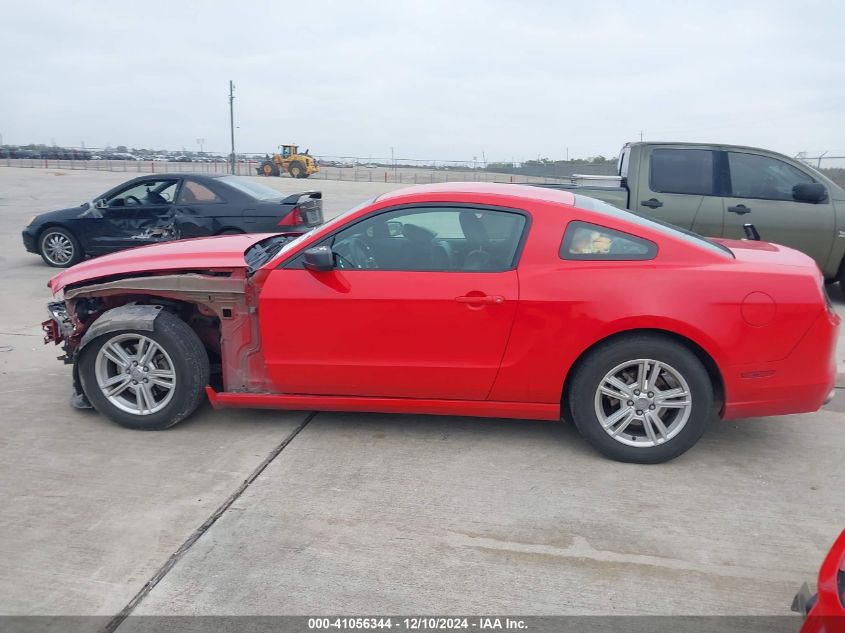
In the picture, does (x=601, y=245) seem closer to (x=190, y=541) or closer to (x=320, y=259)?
(x=320, y=259)

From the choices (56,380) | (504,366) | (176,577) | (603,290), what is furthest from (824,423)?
(56,380)

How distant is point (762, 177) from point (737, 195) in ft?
1.14

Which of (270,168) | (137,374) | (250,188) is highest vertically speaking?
(270,168)

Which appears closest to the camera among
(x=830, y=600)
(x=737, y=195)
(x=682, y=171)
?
(x=830, y=600)

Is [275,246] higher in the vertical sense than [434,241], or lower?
lower

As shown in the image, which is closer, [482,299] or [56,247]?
[482,299]

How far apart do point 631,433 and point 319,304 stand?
6.41 feet

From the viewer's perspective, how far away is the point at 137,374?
14.2ft

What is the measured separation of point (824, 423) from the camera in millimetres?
4551

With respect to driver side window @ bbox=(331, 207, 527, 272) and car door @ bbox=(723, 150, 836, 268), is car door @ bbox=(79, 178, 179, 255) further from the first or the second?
car door @ bbox=(723, 150, 836, 268)

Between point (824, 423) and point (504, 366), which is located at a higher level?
point (504, 366)

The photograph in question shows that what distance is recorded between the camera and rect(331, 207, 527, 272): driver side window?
3994 mm

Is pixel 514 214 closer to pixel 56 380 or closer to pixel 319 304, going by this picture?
pixel 319 304

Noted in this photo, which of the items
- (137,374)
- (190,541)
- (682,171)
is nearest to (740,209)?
(682,171)
